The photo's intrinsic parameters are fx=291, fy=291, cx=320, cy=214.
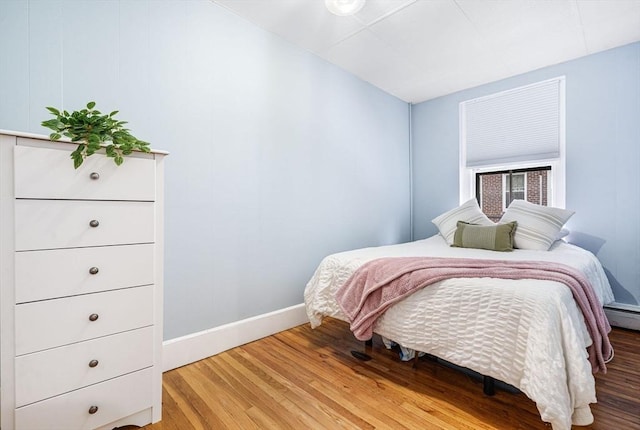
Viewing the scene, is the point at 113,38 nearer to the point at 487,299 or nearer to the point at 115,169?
the point at 115,169

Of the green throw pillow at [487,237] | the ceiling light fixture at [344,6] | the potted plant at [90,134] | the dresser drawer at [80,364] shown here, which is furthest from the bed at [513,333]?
the ceiling light fixture at [344,6]

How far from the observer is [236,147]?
2139 millimetres

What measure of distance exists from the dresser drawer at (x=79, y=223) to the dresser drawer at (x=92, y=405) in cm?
59

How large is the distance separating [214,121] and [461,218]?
2.47 metres

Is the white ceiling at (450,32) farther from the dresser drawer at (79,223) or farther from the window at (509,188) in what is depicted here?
the dresser drawer at (79,223)

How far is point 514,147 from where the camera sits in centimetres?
317

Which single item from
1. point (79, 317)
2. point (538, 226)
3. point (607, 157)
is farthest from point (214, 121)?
point (607, 157)

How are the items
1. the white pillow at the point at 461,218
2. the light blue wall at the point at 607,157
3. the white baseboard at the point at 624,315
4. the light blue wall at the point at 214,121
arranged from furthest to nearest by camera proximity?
the white pillow at the point at 461,218 → the light blue wall at the point at 607,157 → the white baseboard at the point at 624,315 → the light blue wall at the point at 214,121

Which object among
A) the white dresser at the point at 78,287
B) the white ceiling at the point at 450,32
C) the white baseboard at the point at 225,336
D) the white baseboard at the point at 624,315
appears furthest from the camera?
the white baseboard at the point at 624,315

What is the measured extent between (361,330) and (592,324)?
1.13 meters

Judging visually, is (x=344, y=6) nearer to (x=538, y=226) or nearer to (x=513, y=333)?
(x=513, y=333)

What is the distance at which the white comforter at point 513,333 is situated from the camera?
1119mm

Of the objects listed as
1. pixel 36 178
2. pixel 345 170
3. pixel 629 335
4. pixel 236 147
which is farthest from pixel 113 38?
pixel 629 335

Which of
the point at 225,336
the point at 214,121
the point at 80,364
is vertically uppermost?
the point at 214,121
